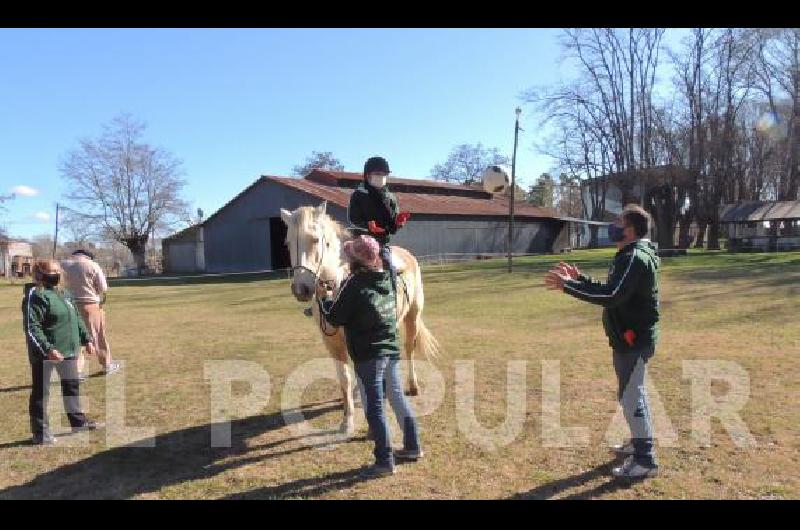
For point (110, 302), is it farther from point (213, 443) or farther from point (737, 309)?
point (737, 309)

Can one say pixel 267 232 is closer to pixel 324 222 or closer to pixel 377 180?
pixel 377 180

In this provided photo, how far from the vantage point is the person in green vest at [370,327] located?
14.3 feet

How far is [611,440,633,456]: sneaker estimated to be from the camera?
187 inches

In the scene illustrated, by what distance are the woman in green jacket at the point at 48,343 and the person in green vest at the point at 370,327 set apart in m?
3.24

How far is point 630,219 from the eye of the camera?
14.1 ft

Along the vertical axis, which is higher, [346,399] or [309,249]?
[309,249]

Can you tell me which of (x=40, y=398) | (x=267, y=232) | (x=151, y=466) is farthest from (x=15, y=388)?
(x=267, y=232)

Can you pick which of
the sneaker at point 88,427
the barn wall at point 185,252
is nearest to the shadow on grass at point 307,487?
the sneaker at point 88,427

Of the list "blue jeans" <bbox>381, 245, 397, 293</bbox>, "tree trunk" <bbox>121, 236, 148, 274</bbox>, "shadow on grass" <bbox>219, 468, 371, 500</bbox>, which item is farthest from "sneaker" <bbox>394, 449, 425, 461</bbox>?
"tree trunk" <bbox>121, 236, 148, 274</bbox>

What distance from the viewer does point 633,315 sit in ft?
13.9

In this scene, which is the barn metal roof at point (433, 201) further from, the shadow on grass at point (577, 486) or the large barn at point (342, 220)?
the shadow on grass at point (577, 486)

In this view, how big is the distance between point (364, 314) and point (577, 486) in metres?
2.23

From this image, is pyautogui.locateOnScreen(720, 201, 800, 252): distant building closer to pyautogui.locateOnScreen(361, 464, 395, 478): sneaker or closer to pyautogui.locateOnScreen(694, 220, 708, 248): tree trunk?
pyautogui.locateOnScreen(694, 220, 708, 248): tree trunk
